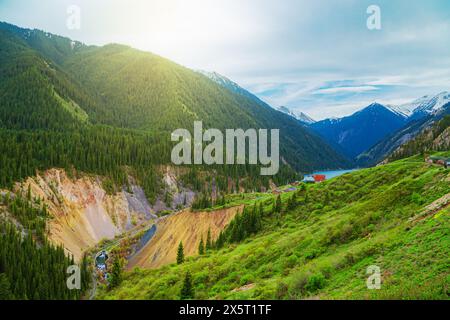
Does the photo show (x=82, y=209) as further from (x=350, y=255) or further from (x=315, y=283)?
(x=315, y=283)

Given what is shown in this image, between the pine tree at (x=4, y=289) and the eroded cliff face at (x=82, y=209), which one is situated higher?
the eroded cliff face at (x=82, y=209)

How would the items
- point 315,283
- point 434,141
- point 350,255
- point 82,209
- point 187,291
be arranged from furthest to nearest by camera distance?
point 434,141 → point 82,209 → point 187,291 → point 350,255 → point 315,283

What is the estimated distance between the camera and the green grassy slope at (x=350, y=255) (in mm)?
21875

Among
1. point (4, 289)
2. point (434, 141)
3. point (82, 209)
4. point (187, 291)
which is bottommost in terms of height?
point (4, 289)

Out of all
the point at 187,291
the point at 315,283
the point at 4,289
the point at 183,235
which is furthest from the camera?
the point at 183,235

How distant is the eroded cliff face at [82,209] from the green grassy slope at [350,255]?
51251 mm

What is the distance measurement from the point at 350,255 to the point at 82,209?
105 m

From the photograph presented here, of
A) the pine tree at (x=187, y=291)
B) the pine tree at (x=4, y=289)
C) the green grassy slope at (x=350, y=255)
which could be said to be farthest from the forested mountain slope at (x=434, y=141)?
the pine tree at (x=4, y=289)

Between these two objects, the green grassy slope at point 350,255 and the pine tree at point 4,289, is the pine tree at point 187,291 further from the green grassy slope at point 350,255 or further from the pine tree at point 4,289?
the pine tree at point 4,289

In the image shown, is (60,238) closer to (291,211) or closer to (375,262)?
(291,211)

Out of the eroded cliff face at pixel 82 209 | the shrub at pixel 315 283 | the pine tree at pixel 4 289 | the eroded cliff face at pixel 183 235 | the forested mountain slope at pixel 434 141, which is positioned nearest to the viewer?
the shrub at pixel 315 283

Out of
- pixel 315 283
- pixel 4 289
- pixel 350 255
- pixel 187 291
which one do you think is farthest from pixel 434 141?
pixel 4 289

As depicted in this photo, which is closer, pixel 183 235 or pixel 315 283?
pixel 315 283

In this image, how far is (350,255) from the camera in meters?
27.6
